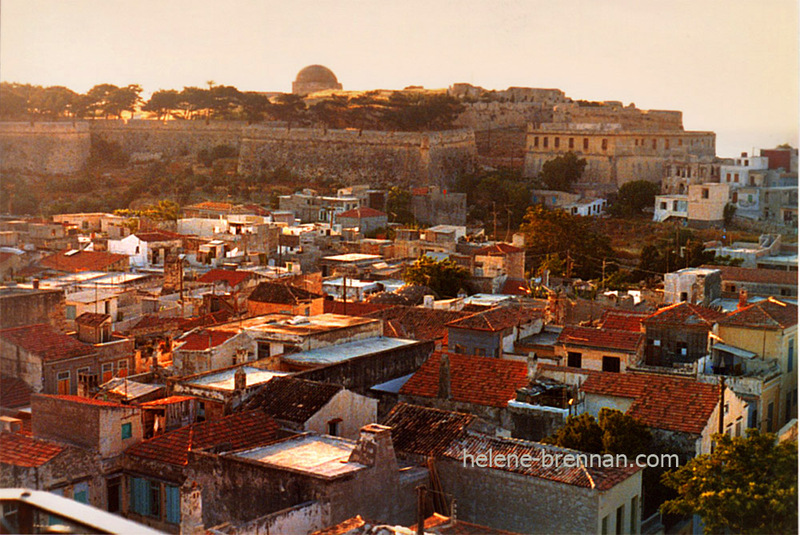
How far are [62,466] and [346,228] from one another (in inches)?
418

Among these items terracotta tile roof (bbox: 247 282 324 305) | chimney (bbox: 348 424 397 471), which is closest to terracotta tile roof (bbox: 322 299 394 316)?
terracotta tile roof (bbox: 247 282 324 305)

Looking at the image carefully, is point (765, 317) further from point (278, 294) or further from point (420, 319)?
point (278, 294)

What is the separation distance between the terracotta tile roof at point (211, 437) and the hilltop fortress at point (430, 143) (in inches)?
565

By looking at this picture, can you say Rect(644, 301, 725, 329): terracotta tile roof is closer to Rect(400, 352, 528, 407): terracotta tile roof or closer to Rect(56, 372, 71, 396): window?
Rect(400, 352, 528, 407): terracotta tile roof

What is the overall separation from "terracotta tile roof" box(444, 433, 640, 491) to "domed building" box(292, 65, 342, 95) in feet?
72.2

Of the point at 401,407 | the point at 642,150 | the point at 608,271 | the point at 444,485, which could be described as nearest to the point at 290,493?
the point at 444,485

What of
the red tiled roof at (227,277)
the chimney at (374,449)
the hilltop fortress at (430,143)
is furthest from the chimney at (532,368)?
the hilltop fortress at (430,143)

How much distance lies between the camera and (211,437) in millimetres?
4047

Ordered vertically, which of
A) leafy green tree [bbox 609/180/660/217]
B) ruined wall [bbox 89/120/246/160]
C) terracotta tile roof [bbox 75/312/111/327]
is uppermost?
ruined wall [bbox 89/120/246/160]

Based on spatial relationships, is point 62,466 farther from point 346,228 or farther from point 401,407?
point 346,228

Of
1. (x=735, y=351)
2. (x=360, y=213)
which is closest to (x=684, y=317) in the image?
(x=735, y=351)

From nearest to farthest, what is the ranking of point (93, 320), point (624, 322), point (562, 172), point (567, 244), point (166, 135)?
point (93, 320), point (624, 322), point (567, 244), point (562, 172), point (166, 135)

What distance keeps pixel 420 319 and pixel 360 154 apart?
11.6 m

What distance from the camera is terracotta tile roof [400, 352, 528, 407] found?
5.36 m
